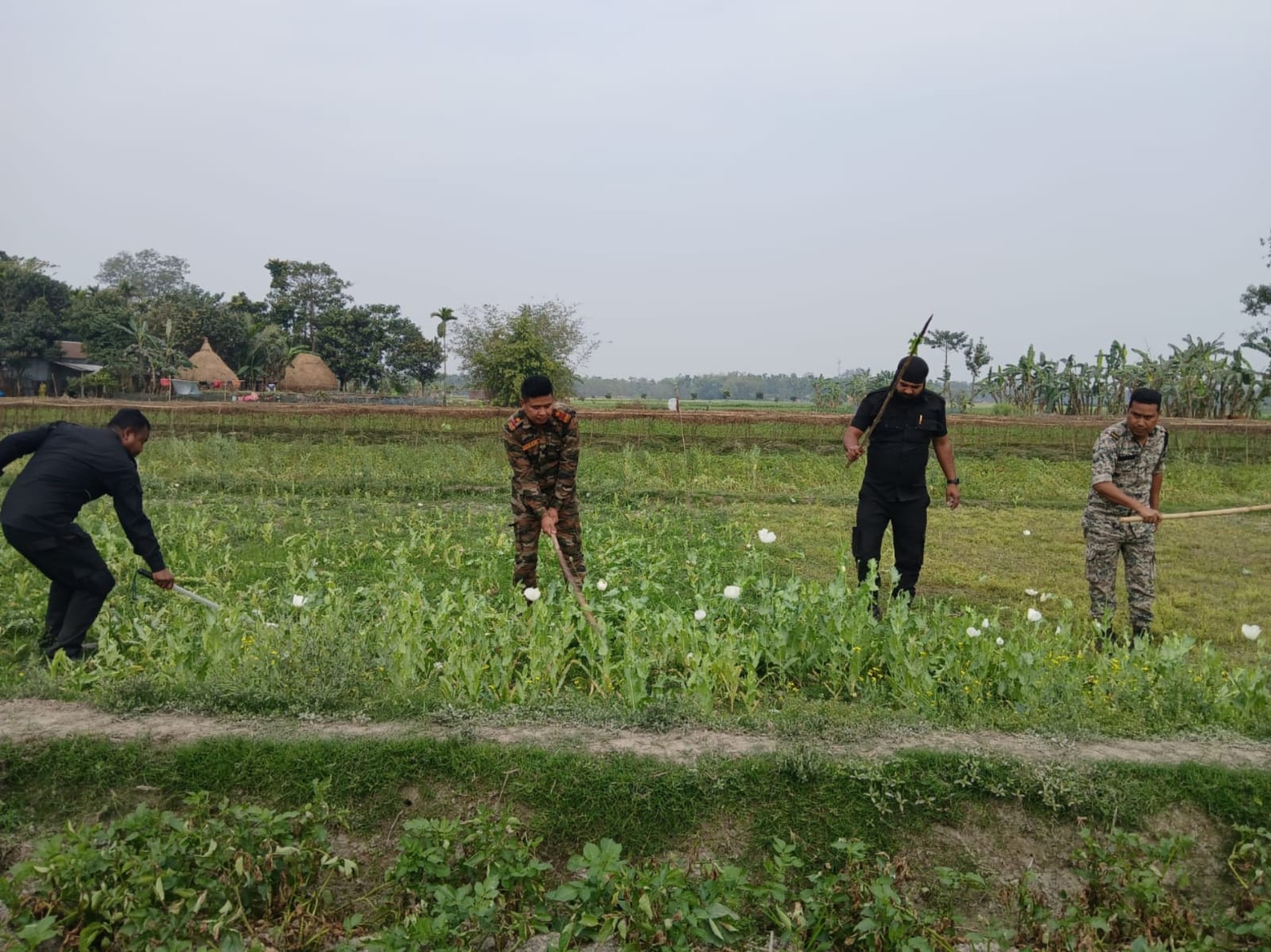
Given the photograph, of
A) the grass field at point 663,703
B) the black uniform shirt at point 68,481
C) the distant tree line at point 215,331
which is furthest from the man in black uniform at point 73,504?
the distant tree line at point 215,331

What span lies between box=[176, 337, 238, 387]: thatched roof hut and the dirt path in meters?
45.2

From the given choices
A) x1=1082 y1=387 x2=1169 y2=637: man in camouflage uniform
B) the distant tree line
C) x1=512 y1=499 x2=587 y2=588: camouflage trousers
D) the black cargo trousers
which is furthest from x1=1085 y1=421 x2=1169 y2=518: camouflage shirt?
the distant tree line

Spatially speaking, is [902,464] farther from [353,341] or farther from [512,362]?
[353,341]

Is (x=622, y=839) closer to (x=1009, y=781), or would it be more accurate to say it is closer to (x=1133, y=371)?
(x=1009, y=781)

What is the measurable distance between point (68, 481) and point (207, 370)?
44987mm

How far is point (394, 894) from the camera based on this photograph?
2887 millimetres

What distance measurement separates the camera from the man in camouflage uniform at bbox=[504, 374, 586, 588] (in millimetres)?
5586

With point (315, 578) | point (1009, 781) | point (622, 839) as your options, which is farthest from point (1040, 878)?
point (315, 578)

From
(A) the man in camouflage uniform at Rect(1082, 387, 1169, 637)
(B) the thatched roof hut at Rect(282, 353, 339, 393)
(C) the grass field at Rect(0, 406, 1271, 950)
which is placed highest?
(B) the thatched roof hut at Rect(282, 353, 339, 393)

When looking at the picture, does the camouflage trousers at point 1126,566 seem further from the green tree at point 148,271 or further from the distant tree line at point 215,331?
the green tree at point 148,271

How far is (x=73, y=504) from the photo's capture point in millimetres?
4637

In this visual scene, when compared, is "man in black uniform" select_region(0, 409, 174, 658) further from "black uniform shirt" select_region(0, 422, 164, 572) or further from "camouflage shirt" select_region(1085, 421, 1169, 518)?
"camouflage shirt" select_region(1085, 421, 1169, 518)

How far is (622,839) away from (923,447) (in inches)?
139

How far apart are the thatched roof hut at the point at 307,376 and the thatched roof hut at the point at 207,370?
9.22 ft
